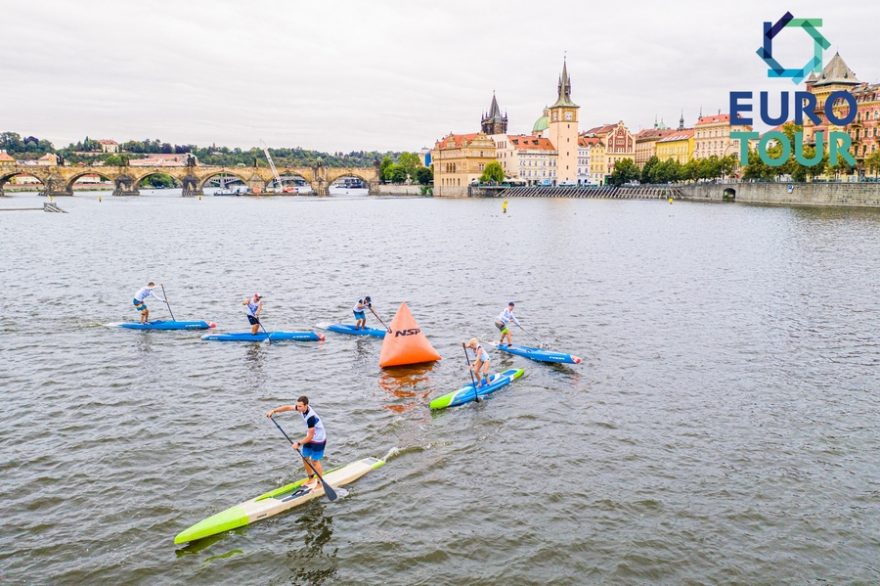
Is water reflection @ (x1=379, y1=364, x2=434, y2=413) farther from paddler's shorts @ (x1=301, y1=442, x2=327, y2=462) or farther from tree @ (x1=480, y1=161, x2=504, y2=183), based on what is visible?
tree @ (x1=480, y1=161, x2=504, y2=183)

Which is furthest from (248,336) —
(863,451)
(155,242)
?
(155,242)

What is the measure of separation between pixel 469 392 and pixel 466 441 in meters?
2.94

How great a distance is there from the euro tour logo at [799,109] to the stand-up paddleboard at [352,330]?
113 m

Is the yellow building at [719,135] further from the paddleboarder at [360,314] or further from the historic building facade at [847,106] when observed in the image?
the paddleboarder at [360,314]

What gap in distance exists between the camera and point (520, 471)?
661 inches

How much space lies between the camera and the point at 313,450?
15352 mm

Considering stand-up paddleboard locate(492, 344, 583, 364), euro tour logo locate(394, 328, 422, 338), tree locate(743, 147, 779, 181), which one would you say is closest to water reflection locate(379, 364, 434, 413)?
euro tour logo locate(394, 328, 422, 338)

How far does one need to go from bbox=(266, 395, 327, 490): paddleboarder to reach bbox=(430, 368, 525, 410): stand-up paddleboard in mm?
5880

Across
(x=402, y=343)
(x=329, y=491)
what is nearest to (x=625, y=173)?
(x=402, y=343)

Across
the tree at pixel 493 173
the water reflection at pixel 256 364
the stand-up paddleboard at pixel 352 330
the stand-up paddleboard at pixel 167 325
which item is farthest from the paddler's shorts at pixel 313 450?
the tree at pixel 493 173

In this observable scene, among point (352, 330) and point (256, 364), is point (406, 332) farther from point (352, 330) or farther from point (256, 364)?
point (256, 364)

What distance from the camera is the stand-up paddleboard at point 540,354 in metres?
24.9

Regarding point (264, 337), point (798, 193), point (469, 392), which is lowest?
point (469, 392)

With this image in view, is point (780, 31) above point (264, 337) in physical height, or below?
above
